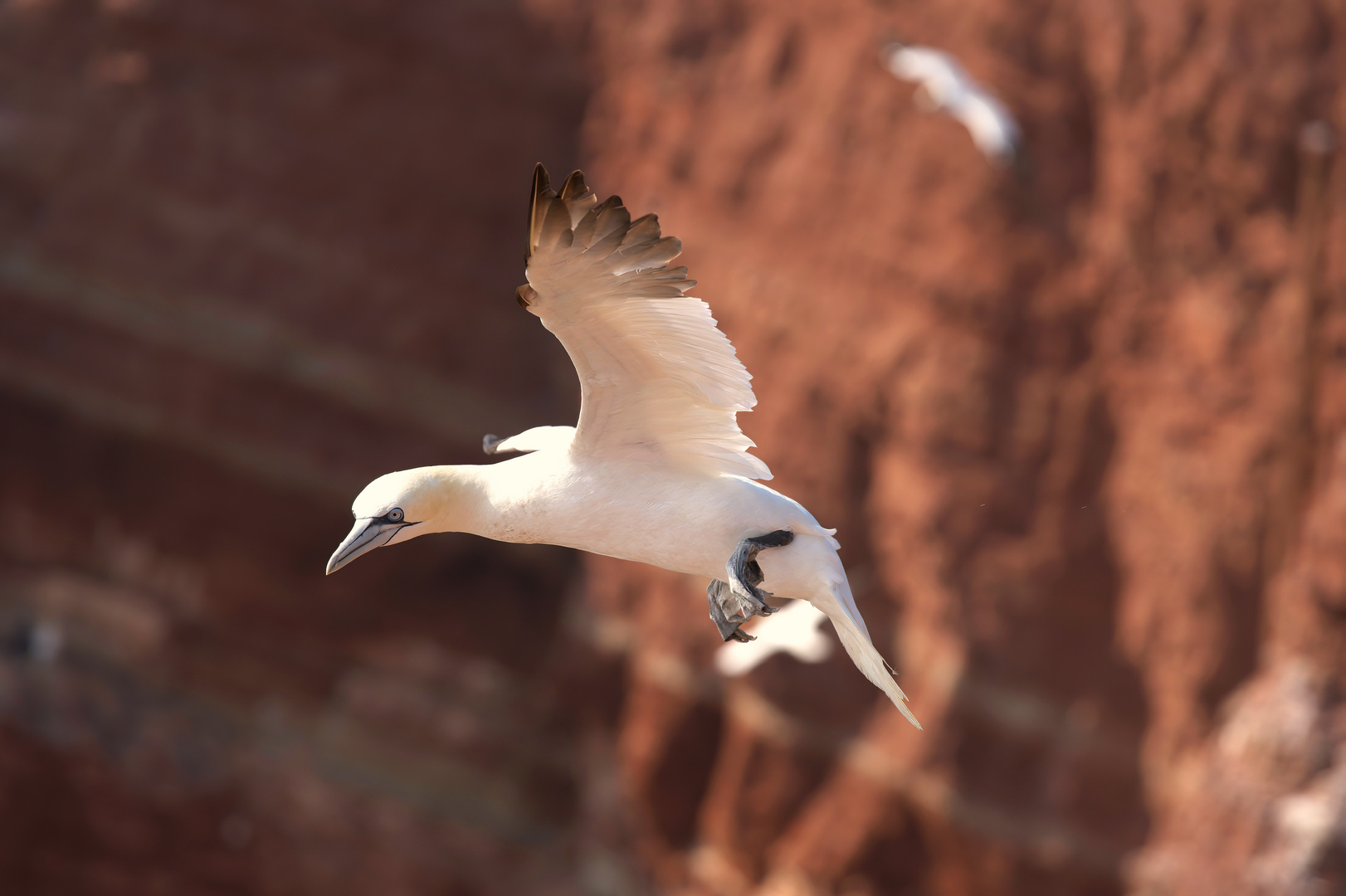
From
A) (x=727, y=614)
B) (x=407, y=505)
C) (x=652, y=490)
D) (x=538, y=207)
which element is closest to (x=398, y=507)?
(x=407, y=505)

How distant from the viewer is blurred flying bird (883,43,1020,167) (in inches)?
310

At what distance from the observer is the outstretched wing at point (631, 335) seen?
117 inches

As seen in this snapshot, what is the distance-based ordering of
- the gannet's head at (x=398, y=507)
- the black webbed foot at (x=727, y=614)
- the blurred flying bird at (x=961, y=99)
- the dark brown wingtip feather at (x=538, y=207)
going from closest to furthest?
the dark brown wingtip feather at (x=538, y=207)
the gannet's head at (x=398, y=507)
the black webbed foot at (x=727, y=614)
the blurred flying bird at (x=961, y=99)

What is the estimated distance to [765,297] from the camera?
9.01 m

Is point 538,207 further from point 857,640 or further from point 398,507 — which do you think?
point 857,640

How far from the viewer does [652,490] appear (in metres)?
3.63

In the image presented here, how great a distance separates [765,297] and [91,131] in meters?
5.42

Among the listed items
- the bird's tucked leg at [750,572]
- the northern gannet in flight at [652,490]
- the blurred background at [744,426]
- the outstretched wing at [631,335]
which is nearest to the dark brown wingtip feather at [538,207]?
the outstretched wing at [631,335]

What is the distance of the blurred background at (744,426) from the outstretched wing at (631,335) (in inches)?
206

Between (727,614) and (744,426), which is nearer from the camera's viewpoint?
(727,614)

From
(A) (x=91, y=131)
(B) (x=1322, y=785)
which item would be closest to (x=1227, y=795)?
(B) (x=1322, y=785)

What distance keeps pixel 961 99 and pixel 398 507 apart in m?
5.67

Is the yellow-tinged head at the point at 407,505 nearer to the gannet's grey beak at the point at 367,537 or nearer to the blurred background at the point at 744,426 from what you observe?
the gannet's grey beak at the point at 367,537

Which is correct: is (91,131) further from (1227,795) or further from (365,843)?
(1227,795)
